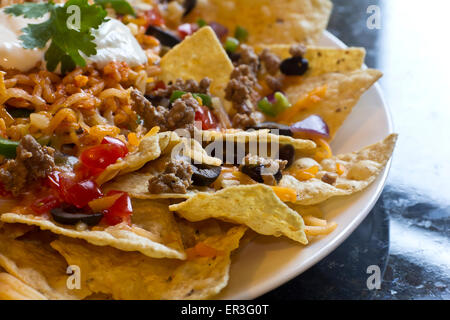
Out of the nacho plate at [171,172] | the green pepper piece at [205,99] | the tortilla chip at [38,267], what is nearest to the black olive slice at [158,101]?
the nacho plate at [171,172]

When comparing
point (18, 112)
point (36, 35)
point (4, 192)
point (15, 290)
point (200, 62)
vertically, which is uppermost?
point (36, 35)

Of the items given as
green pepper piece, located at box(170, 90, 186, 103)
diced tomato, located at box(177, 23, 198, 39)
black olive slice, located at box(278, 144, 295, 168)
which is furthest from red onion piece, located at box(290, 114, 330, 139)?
diced tomato, located at box(177, 23, 198, 39)

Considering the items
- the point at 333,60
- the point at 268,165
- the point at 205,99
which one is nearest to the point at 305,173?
the point at 268,165

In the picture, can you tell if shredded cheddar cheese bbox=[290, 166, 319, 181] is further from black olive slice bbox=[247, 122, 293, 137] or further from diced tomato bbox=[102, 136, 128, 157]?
diced tomato bbox=[102, 136, 128, 157]

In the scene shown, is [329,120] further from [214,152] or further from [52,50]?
[52,50]

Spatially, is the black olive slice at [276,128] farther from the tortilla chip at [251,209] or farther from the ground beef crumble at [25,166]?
the ground beef crumble at [25,166]

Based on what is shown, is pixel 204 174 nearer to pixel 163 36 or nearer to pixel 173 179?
pixel 173 179
